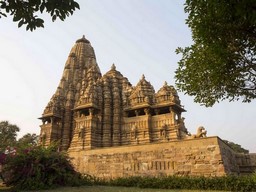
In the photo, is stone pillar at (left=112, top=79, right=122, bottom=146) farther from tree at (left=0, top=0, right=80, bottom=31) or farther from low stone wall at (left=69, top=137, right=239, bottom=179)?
tree at (left=0, top=0, right=80, bottom=31)

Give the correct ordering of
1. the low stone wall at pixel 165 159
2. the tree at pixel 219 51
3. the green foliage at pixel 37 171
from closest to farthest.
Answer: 1. the tree at pixel 219 51
2. the green foliage at pixel 37 171
3. the low stone wall at pixel 165 159

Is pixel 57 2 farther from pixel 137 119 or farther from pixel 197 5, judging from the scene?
pixel 137 119

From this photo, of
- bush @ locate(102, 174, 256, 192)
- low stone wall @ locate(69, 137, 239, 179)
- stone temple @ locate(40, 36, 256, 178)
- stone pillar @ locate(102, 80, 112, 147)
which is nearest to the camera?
bush @ locate(102, 174, 256, 192)

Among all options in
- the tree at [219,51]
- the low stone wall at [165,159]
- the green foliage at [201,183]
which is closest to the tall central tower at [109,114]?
the low stone wall at [165,159]

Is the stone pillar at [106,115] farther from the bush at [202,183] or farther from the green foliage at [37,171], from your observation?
the bush at [202,183]

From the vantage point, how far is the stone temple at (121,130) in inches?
612

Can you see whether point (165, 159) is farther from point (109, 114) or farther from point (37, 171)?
point (109, 114)

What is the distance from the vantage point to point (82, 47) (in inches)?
1699

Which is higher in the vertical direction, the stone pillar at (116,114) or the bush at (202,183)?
the stone pillar at (116,114)

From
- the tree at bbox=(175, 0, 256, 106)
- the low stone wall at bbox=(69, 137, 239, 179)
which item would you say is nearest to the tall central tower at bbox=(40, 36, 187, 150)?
the low stone wall at bbox=(69, 137, 239, 179)

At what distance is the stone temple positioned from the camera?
15.5m

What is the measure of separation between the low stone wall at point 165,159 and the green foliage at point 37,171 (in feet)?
14.0

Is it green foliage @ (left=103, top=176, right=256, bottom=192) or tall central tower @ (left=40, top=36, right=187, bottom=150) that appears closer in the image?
green foliage @ (left=103, top=176, right=256, bottom=192)

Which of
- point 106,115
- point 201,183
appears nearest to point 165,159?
point 201,183
